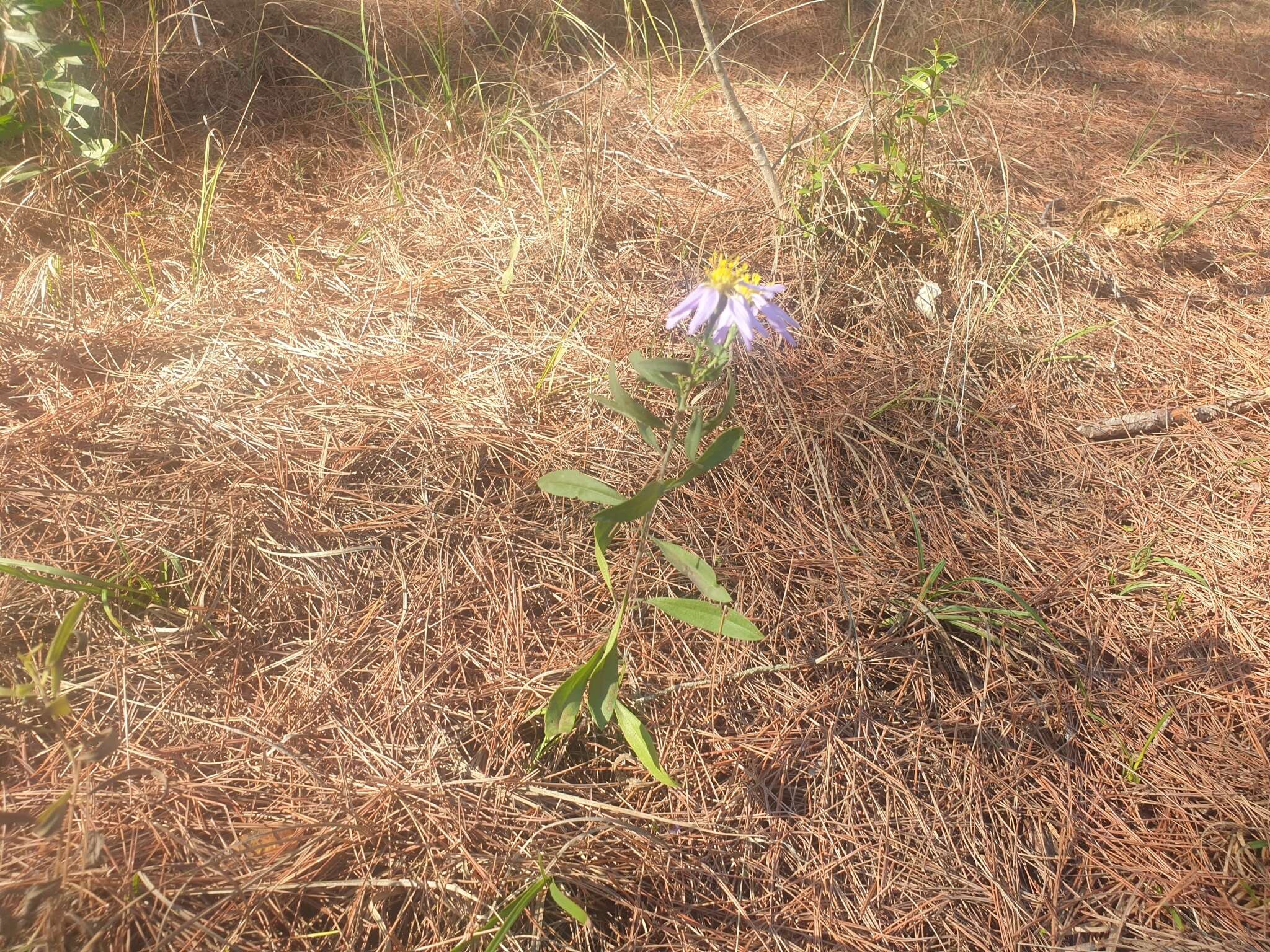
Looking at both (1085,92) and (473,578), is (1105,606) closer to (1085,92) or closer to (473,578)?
(473,578)

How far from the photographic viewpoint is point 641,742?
1.08m

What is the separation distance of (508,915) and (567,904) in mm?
75

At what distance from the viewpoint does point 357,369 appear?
1.60 m

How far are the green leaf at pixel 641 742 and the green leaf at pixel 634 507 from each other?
28cm

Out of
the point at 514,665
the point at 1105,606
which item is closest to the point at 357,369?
the point at 514,665

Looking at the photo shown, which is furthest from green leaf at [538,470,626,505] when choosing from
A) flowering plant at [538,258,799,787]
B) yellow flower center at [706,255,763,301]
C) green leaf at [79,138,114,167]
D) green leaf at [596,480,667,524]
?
green leaf at [79,138,114,167]

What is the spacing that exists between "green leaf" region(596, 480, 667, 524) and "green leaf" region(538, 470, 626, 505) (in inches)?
4.3

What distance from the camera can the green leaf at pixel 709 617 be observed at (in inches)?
42.6

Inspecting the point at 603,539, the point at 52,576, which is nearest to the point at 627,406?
the point at 603,539

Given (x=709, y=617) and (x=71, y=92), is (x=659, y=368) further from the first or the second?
(x=71, y=92)

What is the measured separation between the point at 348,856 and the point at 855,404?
4.09ft

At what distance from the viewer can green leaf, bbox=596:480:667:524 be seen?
3.38 ft

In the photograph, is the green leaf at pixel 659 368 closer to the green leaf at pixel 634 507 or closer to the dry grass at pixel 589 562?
the green leaf at pixel 634 507

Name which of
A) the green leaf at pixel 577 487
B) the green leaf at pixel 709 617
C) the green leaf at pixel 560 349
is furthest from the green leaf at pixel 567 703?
the green leaf at pixel 560 349
